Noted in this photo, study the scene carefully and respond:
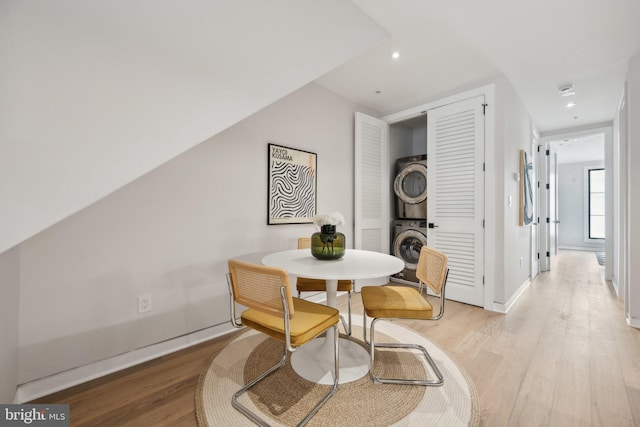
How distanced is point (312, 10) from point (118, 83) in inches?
43.9

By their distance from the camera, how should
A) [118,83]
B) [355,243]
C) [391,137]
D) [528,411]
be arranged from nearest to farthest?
[118,83] → [528,411] → [355,243] → [391,137]

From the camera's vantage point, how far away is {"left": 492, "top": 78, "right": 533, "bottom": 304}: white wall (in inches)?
106

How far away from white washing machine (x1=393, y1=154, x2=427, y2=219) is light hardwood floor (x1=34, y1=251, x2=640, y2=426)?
130 cm

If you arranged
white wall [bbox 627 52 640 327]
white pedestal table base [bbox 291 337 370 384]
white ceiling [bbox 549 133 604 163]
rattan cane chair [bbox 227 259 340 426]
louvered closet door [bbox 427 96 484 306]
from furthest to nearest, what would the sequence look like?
white ceiling [bbox 549 133 604 163], louvered closet door [bbox 427 96 484 306], white wall [bbox 627 52 640 327], white pedestal table base [bbox 291 337 370 384], rattan cane chair [bbox 227 259 340 426]

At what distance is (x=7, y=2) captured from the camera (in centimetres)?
79

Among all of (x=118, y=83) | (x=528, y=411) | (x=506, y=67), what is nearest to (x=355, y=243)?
(x=528, y=411)

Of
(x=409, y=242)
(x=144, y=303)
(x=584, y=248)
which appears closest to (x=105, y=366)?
(x=144, y=303)

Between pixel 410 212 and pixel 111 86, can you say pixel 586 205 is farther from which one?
pixel 111 86

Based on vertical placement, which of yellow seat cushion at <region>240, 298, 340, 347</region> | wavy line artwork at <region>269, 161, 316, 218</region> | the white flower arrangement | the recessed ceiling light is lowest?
yellow seat cushion at <region>240, 298, 340, 347</region>

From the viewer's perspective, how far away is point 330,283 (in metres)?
1.76

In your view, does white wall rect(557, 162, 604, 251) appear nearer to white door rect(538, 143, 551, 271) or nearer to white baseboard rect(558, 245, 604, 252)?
white baseboard rect(558, 245, 604, 252)

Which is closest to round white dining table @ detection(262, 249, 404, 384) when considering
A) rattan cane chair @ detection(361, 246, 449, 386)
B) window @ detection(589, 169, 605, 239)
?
rattan cane chair @ detection(361, 246, 449, 386)

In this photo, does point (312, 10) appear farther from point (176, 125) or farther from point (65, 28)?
point (65, 28)

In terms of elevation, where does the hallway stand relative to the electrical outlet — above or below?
below
